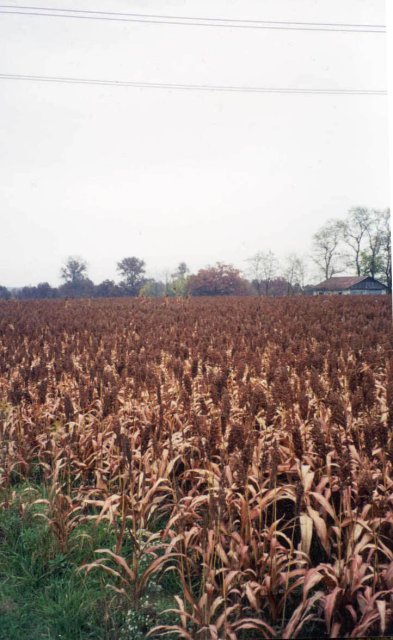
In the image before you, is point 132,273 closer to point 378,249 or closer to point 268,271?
point 268,271

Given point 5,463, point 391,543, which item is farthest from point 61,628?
point 391,543

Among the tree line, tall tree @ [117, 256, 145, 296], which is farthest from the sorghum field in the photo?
tall tree @ [117, 256, 145, 296]

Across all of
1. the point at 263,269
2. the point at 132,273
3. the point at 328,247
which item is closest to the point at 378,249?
the point at 328,247

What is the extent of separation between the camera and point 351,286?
7.04 metres

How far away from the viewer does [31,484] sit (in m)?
3.67

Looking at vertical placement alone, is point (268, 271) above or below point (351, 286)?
above

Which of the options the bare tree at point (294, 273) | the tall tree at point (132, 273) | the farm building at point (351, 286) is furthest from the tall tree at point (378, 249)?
the tall tree at point (132, 273)

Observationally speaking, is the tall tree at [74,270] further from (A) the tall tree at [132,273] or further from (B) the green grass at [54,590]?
(B) the green grass at [54,590]

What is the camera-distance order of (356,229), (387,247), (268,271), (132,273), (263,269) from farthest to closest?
(268,271), (263,269), (132,273), (356,229), (387,247)

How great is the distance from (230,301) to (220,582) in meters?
9.40

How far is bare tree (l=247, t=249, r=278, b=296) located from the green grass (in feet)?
15.1

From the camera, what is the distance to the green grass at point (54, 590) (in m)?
2.32

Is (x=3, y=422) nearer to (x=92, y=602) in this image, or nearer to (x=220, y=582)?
(x=92, y=602)

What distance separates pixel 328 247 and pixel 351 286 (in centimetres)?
97
